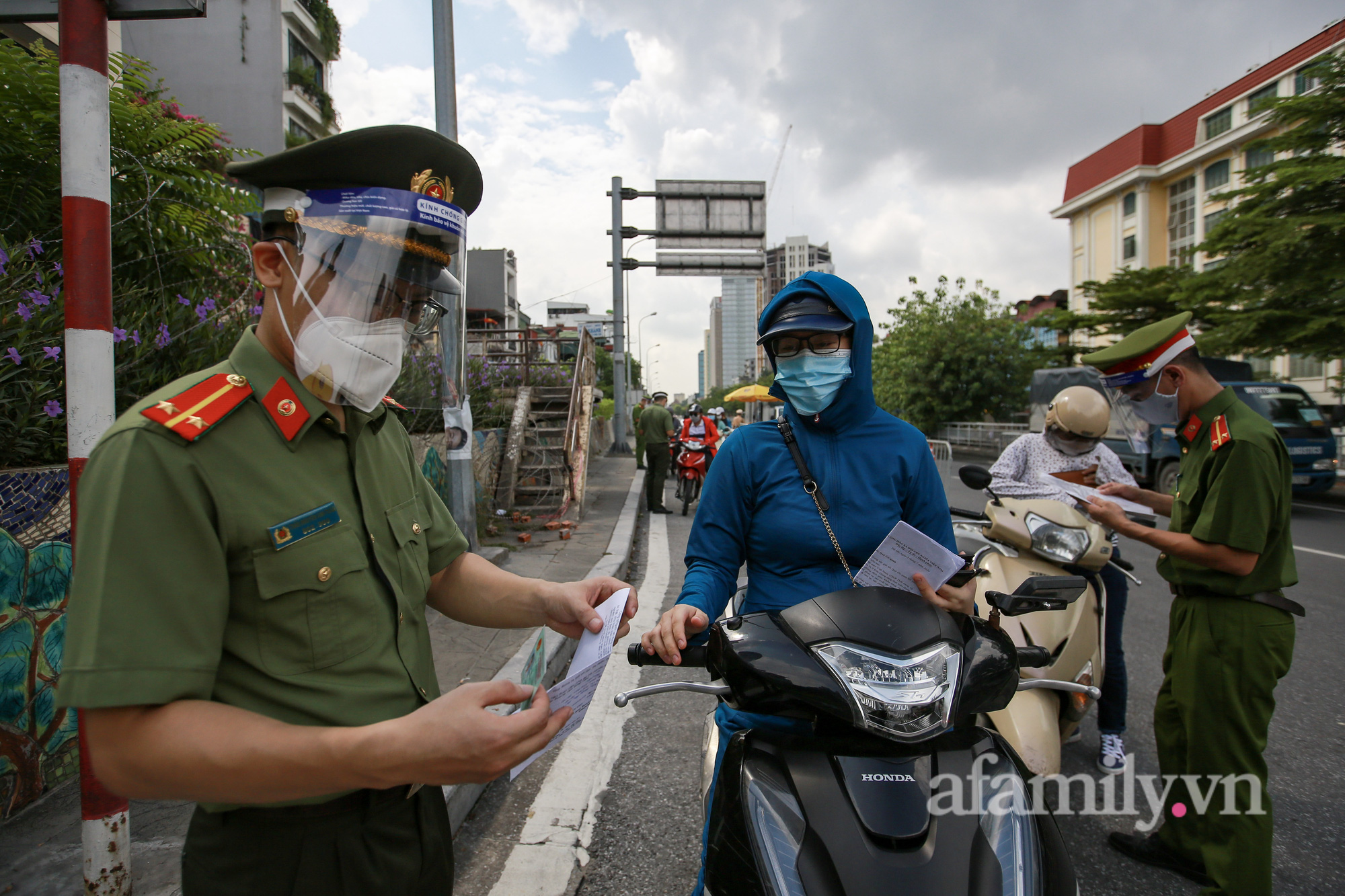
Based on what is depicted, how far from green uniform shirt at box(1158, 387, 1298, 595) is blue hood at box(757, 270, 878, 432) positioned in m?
1.16

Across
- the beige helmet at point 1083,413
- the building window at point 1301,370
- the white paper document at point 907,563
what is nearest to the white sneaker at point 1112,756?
the beige helmet at point 1083,413

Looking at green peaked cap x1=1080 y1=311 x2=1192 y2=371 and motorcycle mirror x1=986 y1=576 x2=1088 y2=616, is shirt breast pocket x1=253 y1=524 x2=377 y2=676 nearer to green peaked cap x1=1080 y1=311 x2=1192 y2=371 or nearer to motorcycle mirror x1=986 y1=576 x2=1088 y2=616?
motorcycle mirror x1=986 y1=576 x2=1088 y2=616

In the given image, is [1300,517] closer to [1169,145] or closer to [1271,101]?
[1271,101]

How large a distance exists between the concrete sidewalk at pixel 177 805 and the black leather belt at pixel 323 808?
0.84 meters

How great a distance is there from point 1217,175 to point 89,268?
138ft

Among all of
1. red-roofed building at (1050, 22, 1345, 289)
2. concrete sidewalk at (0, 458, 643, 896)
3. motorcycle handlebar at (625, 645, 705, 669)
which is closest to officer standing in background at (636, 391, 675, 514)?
concrete sidewalk at (0, 458, 643, 896)

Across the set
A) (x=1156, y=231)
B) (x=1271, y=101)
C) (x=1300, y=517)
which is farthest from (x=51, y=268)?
(x=1156, y=231)

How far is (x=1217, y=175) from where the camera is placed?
108 ft

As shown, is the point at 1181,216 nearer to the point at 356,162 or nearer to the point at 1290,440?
the point at 1290,440

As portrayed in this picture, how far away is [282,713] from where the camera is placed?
104cm

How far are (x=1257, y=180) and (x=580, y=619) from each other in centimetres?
1612

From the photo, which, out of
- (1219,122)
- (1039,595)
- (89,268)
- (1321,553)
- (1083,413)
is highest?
(1219,122)

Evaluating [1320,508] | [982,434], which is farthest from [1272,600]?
[982,434]

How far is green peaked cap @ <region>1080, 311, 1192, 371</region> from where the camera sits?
2553 mm
